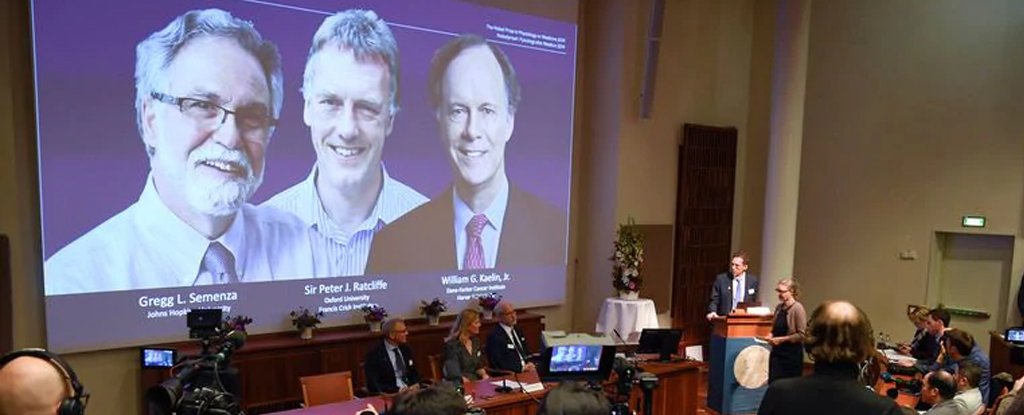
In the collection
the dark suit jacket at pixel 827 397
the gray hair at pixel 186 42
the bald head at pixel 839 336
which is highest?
the gray hair at pixel 186 42

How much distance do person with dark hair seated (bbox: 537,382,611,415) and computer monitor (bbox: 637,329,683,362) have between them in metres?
3.91

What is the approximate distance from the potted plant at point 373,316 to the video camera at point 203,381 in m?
2.11

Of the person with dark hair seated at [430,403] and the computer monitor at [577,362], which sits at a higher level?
the person with dark hair seated at [430,403]

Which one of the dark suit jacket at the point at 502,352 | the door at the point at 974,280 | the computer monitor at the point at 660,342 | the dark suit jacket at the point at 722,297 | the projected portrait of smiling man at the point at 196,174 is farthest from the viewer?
the door at the point at 974,280

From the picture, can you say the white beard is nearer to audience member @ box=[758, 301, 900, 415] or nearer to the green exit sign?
audience member @ box=[758, 301, 900, 415]

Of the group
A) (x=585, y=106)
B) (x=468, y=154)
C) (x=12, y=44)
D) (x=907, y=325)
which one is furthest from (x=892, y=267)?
(x=12, y=44)

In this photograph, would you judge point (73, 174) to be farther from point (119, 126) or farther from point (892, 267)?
point (892, 267)

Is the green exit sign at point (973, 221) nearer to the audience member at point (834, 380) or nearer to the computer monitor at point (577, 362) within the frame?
the computer monitor at point (577, 362)

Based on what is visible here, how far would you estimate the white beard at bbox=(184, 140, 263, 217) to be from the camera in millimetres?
5293

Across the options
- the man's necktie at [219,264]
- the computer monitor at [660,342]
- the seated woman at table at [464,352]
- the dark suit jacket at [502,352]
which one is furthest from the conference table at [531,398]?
the man's necktie at [219,264]

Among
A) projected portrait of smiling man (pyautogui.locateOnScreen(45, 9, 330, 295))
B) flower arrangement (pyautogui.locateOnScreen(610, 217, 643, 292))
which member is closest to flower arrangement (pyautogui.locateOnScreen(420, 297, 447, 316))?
projected portrait of smiling man (pyautogui.locateOnScreen(45, 9, 330, 295))

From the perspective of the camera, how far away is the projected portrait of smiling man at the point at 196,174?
5023 millimetres

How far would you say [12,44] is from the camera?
4.73 metres

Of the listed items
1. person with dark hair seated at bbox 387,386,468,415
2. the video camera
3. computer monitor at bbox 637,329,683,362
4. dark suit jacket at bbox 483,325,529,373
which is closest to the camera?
person with dark hair seated at bbox 387,386,468,415
